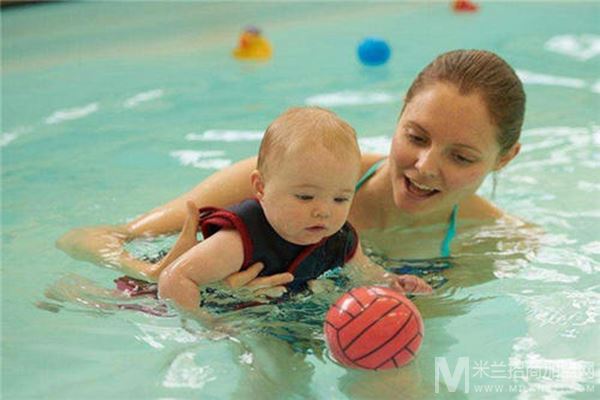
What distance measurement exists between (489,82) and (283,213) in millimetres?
833

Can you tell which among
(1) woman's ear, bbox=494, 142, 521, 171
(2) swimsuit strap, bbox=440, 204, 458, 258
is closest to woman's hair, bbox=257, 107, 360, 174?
(1) woman's ear, bbox=494, 142, 521, 171

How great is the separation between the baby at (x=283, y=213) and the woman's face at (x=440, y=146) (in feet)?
1.13

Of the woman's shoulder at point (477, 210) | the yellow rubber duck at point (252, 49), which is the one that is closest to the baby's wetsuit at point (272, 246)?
the woman's shoulder at point (477, 210)

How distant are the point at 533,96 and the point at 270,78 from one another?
1.93 metres

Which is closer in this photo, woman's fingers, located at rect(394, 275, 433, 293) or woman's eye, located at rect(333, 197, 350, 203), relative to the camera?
woman's eye, located at rect(333, 197, 350, 203)

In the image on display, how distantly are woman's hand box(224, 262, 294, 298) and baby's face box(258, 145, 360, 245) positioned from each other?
14 cm

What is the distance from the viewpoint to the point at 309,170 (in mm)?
2598

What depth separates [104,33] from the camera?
8.40 meters

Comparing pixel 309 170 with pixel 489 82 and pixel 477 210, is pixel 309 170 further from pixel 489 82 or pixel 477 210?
pixel 477 210

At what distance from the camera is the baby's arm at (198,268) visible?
2.63 m

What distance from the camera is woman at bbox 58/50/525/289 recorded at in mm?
2939

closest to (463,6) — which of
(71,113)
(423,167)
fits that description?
(71,113)

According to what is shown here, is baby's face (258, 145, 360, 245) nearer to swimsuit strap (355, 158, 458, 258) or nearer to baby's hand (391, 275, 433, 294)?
baby's hand (391, 275, 433, 294)

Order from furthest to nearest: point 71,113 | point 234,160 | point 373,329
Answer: point 71,113
point 234,160
point 373,329
